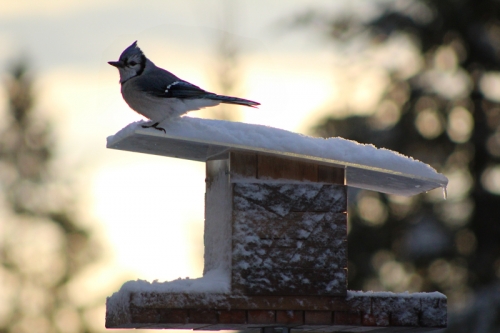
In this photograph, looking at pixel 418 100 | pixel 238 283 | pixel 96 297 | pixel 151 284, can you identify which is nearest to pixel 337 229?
pixel 238 283

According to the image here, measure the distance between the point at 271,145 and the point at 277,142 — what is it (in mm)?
54

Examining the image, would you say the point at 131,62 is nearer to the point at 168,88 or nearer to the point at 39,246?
the point at 168,88

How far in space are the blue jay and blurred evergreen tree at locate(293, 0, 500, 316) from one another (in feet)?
28.1

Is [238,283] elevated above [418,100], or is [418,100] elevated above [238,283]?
[418,100]

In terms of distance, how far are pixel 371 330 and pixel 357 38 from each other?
9.98m

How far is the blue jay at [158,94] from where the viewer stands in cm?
614

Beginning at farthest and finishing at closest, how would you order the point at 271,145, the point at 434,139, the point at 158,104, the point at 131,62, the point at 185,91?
the point at 434,139
the point at 131,62
the point at 185,91
the point at 158,104
the point at 271,145

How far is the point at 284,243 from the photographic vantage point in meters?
5.89

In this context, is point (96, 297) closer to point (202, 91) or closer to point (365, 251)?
point (365, 251)

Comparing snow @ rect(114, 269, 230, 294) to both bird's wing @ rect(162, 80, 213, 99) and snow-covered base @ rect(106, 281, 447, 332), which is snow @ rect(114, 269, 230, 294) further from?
bird's wing @ rect(162, 80, 213, 99)

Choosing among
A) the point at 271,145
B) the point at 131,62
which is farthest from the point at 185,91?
the point at 271,145

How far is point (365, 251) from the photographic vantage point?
1524cm

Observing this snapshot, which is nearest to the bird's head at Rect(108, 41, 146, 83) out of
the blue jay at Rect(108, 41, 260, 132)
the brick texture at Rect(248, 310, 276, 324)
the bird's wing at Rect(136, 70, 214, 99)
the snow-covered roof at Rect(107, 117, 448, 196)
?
the blue jay at Rect(108, 41, 260, 132)

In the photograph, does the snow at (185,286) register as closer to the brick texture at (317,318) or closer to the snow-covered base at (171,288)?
the snow-covered base at (171,288)
